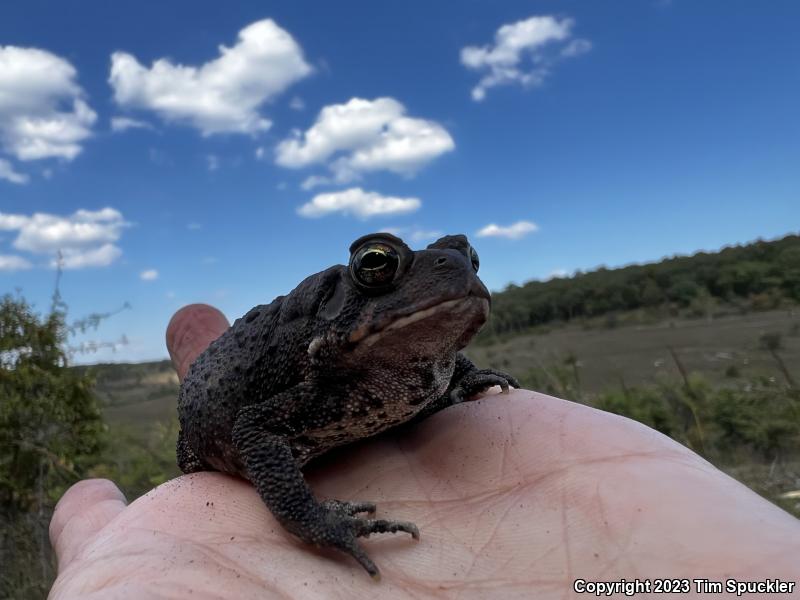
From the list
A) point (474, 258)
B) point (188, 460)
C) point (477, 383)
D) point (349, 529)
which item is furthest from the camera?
point (477, 383)

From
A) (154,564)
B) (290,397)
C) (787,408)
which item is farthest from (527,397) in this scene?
(787,408)

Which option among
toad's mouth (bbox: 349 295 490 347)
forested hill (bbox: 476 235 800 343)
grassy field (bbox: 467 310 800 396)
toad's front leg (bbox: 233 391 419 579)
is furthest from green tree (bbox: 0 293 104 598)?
forested hill (bbox: 476 235 800 343)

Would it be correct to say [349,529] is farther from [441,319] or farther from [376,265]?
[376,265]

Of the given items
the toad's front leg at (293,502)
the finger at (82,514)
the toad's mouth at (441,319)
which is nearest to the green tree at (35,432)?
the finger at (82,514)

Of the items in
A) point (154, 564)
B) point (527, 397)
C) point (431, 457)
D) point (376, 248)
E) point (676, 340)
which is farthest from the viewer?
point (676, 340)

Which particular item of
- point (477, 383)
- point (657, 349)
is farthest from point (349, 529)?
point (657, 349)

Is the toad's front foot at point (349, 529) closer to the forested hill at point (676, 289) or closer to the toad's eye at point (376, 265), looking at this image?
the toad's eye at point (376, 265)

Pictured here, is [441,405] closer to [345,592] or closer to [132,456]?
[345,592]
